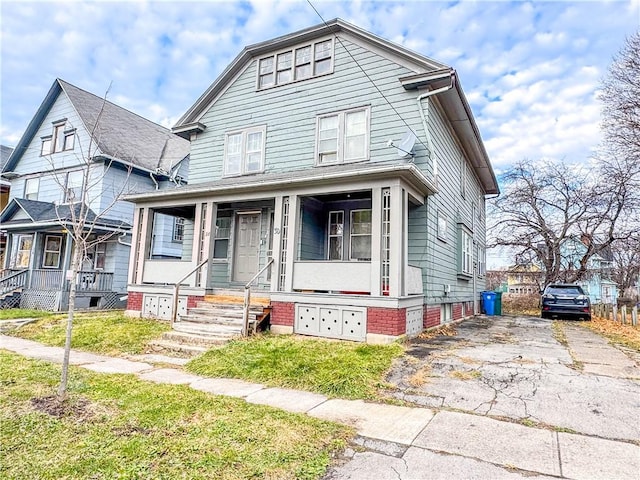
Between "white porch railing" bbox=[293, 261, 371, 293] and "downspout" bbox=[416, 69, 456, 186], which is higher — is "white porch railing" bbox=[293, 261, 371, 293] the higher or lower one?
the lower one

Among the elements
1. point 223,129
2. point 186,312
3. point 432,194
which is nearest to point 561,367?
point 432,194

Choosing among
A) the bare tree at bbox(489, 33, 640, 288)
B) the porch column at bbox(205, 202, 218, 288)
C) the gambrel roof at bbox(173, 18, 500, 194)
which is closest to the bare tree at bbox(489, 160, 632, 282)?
the bare tree at bbox(489, 33, 640, 288)

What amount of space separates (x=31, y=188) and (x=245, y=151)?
14553 mm

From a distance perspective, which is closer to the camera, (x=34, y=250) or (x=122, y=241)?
(x=34, y=250)

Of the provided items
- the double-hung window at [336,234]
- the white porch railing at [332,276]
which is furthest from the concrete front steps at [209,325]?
the double-hung window at [336,234]

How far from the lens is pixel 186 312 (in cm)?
1023

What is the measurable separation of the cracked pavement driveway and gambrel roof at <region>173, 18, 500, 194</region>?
6.59 m

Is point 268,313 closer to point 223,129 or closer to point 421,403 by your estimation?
point 421,403

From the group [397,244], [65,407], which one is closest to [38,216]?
[65,407]

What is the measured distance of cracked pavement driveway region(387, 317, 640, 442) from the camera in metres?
4.05

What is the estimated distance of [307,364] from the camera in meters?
6.02

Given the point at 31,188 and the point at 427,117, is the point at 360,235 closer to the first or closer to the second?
the point at 427,117

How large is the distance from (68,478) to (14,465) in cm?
60

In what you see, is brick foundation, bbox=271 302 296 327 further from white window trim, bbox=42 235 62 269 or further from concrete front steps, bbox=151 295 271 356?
white window trim, bbox=42 235 62 269
